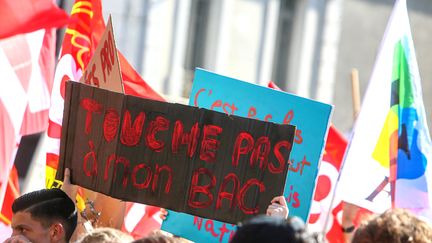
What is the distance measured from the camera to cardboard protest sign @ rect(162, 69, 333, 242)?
18.6ft

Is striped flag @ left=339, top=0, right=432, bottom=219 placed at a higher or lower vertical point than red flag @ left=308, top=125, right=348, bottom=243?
higher

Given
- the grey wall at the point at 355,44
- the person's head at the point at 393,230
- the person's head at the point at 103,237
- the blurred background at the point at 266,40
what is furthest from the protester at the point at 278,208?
the grey wall at the point at 355,44

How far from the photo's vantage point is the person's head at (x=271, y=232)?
3305 millimetres

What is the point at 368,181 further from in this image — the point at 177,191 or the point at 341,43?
the point at 341,43

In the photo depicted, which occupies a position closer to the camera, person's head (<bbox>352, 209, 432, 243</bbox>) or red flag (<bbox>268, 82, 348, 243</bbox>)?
person's head (<bbox>352, 209, 432, 243</bbox>)

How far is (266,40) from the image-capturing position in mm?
17938

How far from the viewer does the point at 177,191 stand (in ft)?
16.7

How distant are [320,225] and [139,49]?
27.3 ft

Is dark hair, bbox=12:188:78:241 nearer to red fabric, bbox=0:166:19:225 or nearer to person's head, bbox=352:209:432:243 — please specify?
person's head, bbox=352:209:432:243

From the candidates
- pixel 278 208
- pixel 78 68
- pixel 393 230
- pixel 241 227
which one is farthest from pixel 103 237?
pixel 78 68

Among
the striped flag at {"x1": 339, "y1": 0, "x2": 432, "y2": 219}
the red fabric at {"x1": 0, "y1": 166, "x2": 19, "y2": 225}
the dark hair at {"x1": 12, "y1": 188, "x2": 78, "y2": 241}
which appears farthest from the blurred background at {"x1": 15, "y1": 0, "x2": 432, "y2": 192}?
Result: the dark hair at {"x1": 12, "y1": 188, "x2": 78, "y2": 241}

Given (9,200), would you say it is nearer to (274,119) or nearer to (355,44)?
(274,119)

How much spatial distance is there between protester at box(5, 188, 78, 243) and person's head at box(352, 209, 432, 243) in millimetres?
1361

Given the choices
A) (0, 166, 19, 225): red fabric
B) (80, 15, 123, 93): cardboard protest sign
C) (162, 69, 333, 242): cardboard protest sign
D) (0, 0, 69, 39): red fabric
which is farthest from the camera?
(0, 166, 19, 225): red fabric
